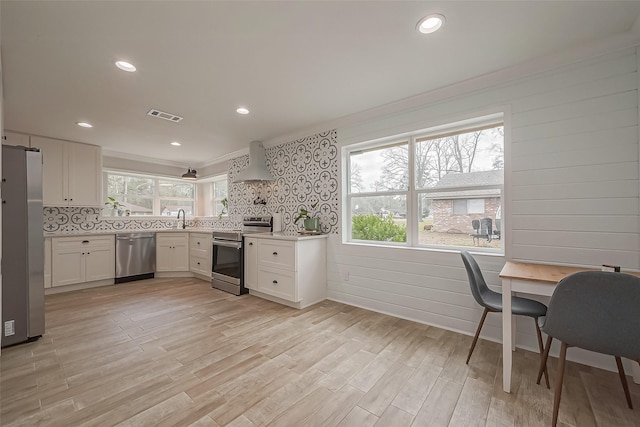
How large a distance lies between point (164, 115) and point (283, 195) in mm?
1918

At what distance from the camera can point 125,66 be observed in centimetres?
Result: 215

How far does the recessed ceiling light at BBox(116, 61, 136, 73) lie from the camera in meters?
2.11

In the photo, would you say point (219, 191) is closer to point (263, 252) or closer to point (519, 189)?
point (263, 252)

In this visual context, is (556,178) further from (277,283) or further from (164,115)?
(164,115)

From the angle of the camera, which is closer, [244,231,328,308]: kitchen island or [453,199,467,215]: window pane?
[453,199,467,215]: window pane

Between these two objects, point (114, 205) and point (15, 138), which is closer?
point (15, 138)

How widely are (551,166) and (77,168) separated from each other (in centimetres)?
630

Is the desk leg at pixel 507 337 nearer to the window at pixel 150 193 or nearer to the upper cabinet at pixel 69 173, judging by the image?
the upper cabinet at pixel 69 173

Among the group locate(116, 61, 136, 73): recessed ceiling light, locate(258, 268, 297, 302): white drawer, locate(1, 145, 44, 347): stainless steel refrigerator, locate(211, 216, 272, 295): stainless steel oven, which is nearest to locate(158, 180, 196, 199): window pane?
locate(211, 216, 272, 295): stainless steel oven

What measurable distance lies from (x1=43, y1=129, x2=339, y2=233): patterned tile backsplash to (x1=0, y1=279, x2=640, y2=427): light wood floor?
1.65 metres

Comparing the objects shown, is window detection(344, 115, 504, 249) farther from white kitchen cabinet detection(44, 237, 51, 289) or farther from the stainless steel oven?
white kitchen cabinet detection(44, 237, 51, 289)

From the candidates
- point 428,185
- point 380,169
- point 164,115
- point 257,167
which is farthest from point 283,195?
point 428,185

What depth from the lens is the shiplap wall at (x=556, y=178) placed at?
1.86 meters

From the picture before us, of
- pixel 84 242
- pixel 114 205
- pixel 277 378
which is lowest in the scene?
pixel 277 378
